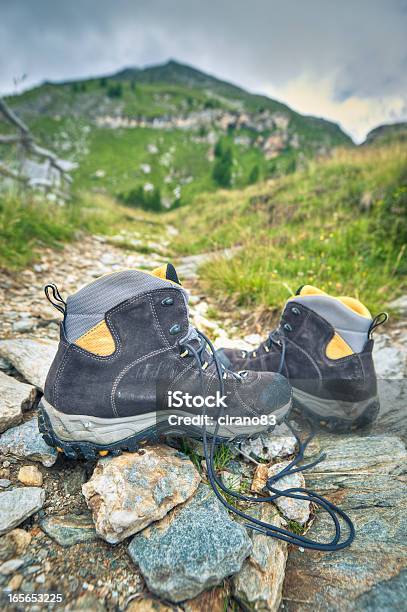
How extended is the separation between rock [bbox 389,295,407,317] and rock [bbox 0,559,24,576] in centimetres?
362

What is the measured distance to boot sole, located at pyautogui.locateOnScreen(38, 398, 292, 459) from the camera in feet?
4.72

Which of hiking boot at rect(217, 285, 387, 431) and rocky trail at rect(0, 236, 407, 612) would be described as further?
hiking boot at rect(217, 285, 387, 431)

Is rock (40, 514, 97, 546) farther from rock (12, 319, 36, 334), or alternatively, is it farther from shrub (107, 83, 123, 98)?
shrub (107, 83, 123, 98)

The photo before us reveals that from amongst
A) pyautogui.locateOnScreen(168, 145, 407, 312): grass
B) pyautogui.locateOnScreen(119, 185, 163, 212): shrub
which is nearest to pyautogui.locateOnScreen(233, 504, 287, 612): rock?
pyautogui.locateOnScreen(168, 145, 407, 312): grass

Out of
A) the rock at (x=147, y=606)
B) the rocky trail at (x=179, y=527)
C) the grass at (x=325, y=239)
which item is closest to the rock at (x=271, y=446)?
the rocky trail at (x=179, y=527)

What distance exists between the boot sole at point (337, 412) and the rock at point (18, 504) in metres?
1.49

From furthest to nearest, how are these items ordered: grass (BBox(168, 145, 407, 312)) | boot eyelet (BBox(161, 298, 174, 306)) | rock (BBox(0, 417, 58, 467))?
grass (BBox(168, 145, 407, 312))
boot eyelet (BBox(161, 298, 174, 306))
rock (BBox(0, 417, 58, 467))

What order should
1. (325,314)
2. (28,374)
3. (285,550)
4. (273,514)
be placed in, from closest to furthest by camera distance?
(285,550) < (273,514) < (28,374) < (325,314)

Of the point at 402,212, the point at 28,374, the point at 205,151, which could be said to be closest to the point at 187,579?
the point at 28,374

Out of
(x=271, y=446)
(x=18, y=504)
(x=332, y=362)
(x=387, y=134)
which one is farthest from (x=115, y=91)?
(x=18, y=504)

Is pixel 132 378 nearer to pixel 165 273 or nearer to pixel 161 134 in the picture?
pixel 165 273

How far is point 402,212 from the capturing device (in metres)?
4.95

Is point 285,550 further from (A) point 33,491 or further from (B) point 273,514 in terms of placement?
(A) point 33,491

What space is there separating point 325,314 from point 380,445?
789mm
